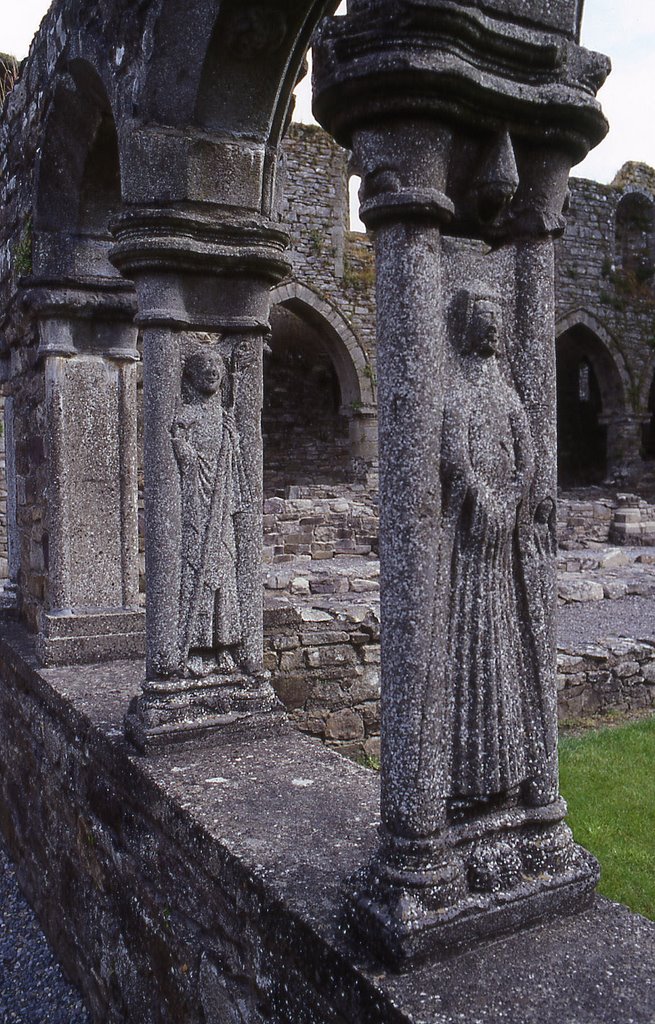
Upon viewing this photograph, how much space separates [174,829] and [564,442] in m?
19.7

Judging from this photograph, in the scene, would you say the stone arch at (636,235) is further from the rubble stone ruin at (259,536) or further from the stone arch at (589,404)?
the rubble stone ruin at (259,536)

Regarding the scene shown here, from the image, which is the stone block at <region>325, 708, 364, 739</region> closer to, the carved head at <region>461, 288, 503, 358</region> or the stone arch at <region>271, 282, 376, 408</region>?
the carved head at <region>461, 288, 503, 358</region>

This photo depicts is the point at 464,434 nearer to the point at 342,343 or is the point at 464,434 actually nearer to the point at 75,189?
the point at 75,189

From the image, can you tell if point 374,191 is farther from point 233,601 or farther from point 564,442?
point 564,442

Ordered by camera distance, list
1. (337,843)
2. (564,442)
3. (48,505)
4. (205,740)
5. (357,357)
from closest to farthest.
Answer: (337,843), (205,740), (48,505), (357,357), (564,442)

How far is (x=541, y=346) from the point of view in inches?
77.2

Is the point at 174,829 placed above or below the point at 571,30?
below

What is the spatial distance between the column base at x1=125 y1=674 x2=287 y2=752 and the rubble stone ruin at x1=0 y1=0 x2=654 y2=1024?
0.01 metres

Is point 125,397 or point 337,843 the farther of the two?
point 125,397

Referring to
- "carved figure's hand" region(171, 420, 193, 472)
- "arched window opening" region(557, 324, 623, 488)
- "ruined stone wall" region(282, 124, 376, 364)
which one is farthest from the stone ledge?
"arched window opening" region(557, 324, 623, 488)

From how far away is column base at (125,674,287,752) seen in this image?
3.30 m

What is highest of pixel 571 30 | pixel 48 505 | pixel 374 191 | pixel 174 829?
pixel 571 30

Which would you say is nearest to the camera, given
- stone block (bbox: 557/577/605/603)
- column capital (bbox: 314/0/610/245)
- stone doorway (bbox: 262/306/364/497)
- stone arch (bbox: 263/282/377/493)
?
column capital (bbox: 314/0/610/245)

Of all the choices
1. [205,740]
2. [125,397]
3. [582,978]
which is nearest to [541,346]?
[582,978]
